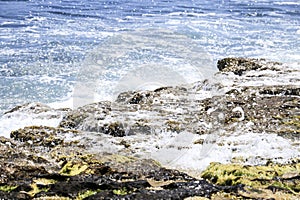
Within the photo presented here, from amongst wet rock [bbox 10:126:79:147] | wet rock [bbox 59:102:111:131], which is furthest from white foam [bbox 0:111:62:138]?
wet rock [bbox 10:126:79:147]

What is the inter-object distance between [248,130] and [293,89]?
26.6 feet


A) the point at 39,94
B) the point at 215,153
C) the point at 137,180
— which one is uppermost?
the point at 137,180

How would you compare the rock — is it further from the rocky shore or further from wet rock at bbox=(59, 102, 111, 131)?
wet rock at bbox=(59, 102, 111, 131)

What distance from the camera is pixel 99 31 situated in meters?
74.4

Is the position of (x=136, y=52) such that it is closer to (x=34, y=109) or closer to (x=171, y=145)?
(x=34, y=109)

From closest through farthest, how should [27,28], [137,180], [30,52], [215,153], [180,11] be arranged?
[137,180], [215,153], [30,52], [27,28], [180,11]

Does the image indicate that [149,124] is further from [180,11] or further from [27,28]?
A: [180,11]

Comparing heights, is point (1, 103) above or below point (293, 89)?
below

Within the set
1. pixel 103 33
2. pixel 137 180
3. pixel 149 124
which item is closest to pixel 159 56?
pixel 103 33

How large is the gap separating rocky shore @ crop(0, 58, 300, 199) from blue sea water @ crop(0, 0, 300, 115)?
15.8 meters

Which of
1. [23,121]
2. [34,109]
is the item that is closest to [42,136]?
[23,121]

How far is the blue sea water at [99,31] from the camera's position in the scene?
4766cm

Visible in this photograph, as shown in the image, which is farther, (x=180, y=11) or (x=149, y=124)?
(x=180, y=11)

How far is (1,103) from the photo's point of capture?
3891 cm
